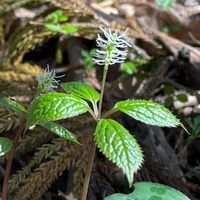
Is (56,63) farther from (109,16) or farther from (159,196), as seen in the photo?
(159,196)

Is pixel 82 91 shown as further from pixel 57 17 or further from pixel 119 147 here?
pixel 57 17

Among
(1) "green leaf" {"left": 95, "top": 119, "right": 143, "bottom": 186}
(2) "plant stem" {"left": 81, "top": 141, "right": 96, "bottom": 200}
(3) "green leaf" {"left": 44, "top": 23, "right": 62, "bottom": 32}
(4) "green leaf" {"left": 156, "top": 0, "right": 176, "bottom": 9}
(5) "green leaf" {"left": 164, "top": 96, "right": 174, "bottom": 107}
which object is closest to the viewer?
(1) "green leaf" {"left": 95, "top": 119, "right": 143, "bottom": 186}

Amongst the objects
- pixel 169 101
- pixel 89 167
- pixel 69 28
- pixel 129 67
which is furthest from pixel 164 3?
pixel 89 167

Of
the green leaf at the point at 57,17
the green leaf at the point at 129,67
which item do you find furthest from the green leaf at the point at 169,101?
the green leaf at the point at 57,17

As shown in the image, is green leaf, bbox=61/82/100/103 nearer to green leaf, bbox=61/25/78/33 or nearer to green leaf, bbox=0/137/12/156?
green leaf, bbox=0/137/12/156

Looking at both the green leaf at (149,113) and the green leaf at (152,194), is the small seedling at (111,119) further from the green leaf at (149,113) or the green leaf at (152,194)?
the green leaf at (152,194)

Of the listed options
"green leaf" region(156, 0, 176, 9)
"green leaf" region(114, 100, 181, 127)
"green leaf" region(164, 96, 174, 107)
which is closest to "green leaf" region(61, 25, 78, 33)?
"green leaf" region(156, 0, 176, 9)

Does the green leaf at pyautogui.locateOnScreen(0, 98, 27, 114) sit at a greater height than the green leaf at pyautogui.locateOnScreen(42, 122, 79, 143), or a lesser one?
greater
